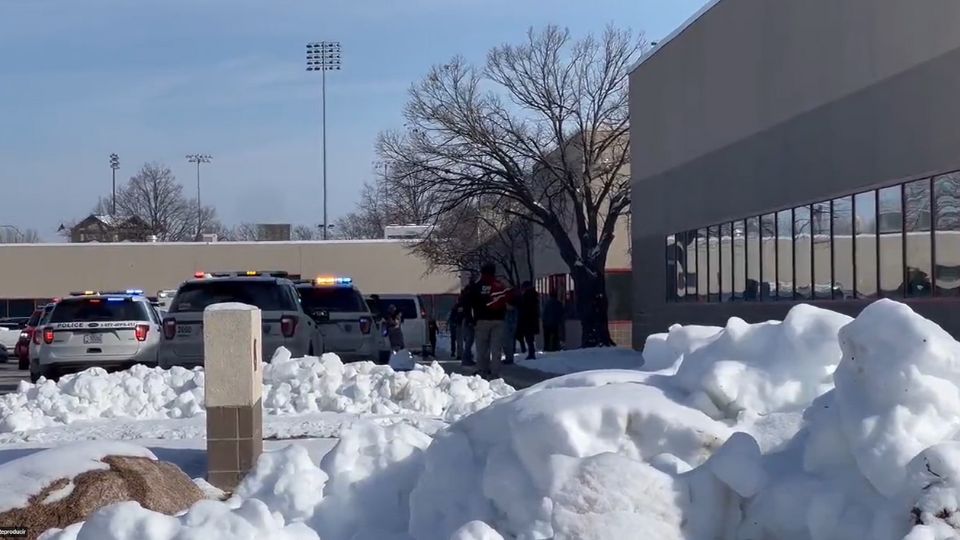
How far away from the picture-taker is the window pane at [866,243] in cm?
1888

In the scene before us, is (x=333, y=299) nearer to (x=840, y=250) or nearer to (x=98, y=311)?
(x=98, y=311)

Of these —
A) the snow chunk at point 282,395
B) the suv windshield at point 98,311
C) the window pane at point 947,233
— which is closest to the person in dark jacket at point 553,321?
the suv windshield at point 98,311

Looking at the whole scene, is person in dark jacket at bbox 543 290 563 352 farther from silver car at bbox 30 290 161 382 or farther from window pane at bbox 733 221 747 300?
silver car at bbox 30 290 161 382

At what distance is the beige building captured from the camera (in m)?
61.9

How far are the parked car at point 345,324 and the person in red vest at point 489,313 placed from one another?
2369mm

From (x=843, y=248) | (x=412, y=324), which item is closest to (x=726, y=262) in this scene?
(x=843, y=248)

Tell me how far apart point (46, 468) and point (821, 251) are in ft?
54.2

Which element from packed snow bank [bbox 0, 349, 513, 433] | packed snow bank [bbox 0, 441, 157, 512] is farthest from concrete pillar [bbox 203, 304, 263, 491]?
packed snow bank [bbox 0, 349, 513, 433]

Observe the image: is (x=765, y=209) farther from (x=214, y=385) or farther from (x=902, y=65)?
(x=214, y=385)

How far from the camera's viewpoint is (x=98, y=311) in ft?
67.8

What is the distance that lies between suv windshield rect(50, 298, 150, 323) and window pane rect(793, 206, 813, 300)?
10.9 metres

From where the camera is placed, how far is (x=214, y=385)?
8.75 meters

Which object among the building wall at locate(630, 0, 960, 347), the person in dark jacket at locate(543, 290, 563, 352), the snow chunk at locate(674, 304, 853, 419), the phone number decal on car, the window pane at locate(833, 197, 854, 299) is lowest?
the person in dark jacket at locate(543, 290, 563, 352)

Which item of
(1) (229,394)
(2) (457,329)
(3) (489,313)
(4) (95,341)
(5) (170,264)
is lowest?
(2) (457,329)
